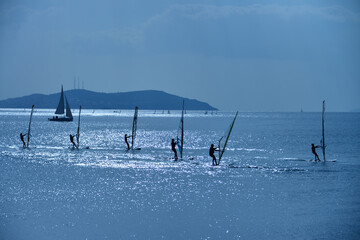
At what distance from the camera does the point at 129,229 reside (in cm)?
1805

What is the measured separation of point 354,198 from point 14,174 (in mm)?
19573

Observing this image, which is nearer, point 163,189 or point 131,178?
point 163,189

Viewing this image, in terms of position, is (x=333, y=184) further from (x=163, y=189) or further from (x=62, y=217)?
(x=62, y=217)

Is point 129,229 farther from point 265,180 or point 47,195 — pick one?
point 265,180

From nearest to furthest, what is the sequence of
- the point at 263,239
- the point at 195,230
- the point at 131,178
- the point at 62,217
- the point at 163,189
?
the point at 263,239, the point at 195,230, the point at 62,217, the point at 163,189, the point at 131,178

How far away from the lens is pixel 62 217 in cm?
1953

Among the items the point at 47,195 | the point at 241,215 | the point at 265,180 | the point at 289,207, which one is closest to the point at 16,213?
the point at 47,195

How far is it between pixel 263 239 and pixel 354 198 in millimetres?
8863

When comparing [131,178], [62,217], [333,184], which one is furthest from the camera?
[131,178]

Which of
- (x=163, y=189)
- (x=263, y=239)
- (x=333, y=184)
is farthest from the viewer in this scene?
(x=333, y=184)

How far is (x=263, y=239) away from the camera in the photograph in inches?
664

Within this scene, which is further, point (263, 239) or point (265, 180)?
point (265, 180)

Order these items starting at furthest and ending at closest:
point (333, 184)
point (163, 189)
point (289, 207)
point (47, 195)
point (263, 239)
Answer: point (333, 184), point (163, 189), point (47, 195), point (289, 207), point (263, 239)

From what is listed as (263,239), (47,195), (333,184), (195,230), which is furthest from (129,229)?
(333,184)
